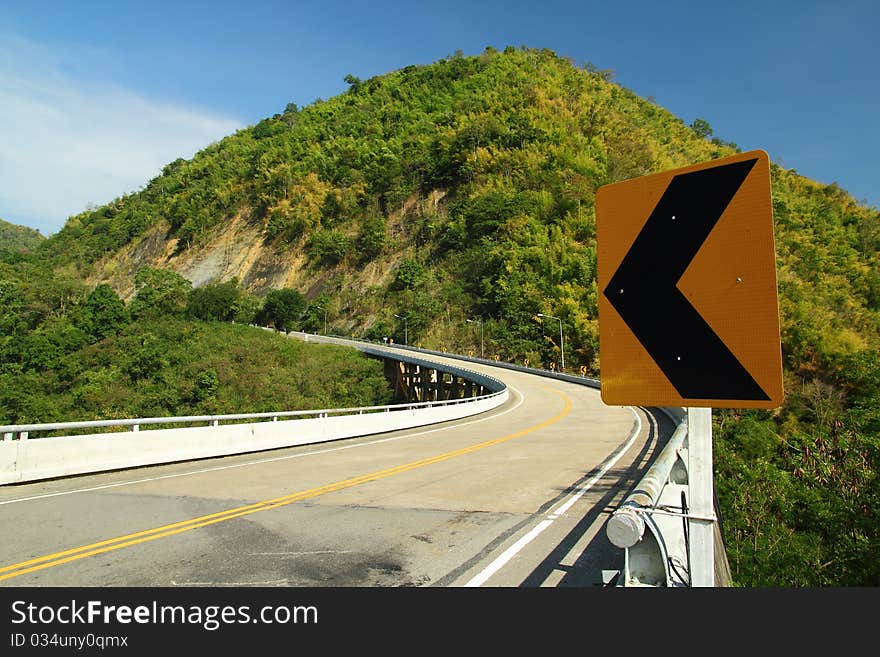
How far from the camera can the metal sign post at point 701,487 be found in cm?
262

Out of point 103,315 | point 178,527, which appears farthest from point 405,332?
point 178,527

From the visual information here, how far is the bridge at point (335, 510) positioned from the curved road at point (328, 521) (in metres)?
0.03

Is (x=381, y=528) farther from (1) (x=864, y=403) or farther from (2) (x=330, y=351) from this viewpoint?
(2) (x=330, y=351)

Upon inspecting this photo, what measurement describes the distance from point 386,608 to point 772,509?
18752 millimetres

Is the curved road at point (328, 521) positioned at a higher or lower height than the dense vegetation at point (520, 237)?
lower

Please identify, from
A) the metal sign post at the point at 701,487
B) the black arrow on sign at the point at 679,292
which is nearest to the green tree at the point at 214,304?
the black arrow on sign at the point at 679,292

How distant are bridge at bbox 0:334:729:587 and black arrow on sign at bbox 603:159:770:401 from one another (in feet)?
2.18

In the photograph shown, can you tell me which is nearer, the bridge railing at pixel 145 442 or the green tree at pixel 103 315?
the bridge railing at pixel 145 442

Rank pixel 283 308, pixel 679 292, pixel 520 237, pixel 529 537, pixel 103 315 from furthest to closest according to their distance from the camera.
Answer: pixel 283 308, pixel 103 315, pixel 520 237, pixel 529 537, pixel 679 292

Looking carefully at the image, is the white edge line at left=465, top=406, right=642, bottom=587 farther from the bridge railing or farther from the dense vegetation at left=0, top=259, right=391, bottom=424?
the dense vegetation at left=0, top=259, right=391, bottom=424

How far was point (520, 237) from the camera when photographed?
273 ft

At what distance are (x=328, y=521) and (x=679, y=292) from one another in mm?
6045

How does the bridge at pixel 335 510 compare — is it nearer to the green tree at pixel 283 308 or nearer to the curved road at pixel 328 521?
the curved road at pixel 328 521

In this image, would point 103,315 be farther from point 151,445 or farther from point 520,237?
point 151,445
